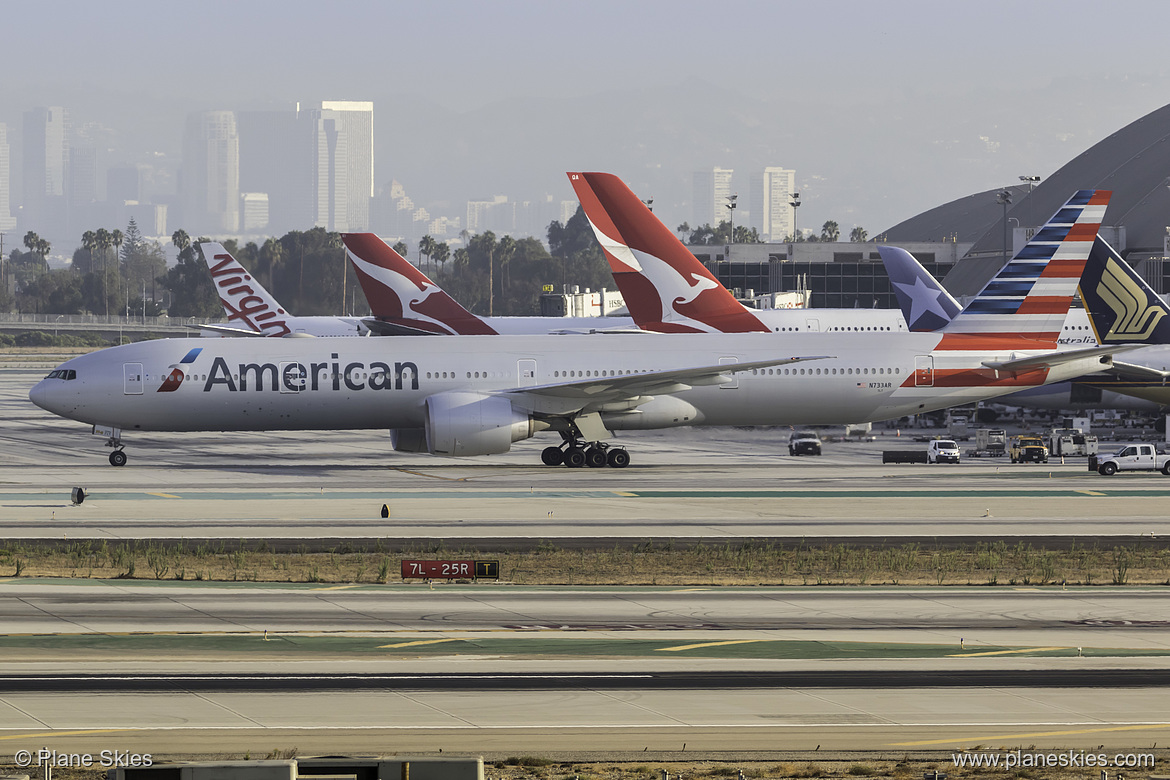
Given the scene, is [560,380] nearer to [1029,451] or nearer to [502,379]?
[502,379]

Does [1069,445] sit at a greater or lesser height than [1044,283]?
lesser

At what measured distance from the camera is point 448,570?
95.0 feet

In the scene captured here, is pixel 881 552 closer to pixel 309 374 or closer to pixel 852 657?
pixel 852 657

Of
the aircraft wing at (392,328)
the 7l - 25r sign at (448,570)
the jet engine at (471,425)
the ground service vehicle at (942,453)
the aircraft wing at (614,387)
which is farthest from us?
the aircraft wing at (392,328)

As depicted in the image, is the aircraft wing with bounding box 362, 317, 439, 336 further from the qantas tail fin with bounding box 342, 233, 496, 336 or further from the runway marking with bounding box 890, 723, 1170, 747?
the runway marking with bounding box 890, 723, 1170, 747

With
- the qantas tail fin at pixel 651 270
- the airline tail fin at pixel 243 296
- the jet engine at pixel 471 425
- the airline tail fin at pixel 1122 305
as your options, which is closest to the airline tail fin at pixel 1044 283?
the qantas tail fin at pixel 651 270

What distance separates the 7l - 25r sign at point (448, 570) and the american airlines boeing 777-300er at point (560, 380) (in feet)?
58.0

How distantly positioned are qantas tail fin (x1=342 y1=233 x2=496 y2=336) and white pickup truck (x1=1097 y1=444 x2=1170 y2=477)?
2950cm

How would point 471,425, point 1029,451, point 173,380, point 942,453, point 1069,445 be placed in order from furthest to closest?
1. point 1069,445
2. point 1029,451
3. point 942,453
4. point 173,380
5. point 471,425

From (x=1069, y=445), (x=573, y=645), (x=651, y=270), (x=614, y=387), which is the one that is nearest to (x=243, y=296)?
(x=651, y=270)

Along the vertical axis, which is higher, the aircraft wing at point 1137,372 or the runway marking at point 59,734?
the aircraft wing at point 1137,372

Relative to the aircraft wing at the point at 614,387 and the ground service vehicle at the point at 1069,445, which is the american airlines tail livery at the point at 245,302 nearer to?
the aircraft wing at the point at 614,387

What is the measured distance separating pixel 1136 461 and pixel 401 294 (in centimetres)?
3433

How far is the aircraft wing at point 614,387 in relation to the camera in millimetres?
47094
